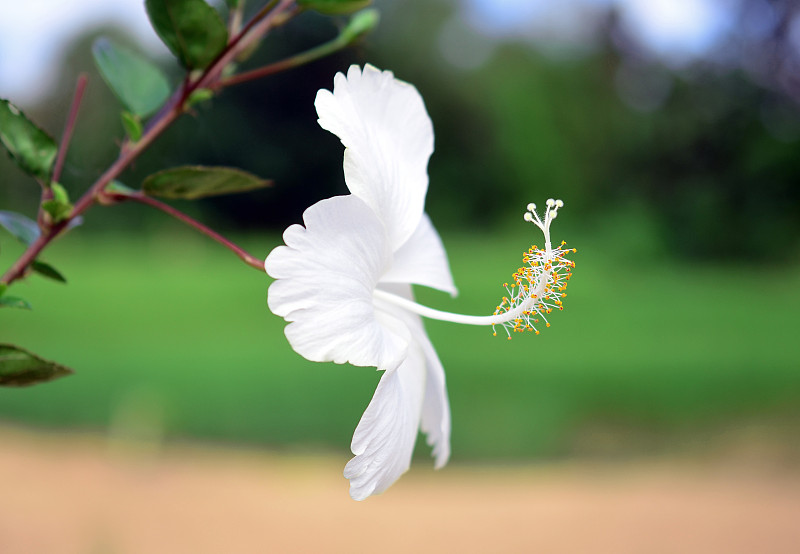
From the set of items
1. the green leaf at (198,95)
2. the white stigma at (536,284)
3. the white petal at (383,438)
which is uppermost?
the green leaf at (198,95)

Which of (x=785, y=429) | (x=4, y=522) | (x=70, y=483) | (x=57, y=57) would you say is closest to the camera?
(x=4, y=522)

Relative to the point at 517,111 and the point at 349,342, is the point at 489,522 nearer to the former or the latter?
the point at 349,342

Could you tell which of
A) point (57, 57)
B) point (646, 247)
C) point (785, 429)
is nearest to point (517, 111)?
point (646, 247)

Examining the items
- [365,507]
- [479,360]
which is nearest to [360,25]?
[365,507]

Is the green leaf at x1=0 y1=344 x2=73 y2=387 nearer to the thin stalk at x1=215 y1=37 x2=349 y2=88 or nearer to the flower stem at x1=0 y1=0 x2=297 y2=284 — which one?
the flower stem at x1=0 y1=0 x2=297 y2=284

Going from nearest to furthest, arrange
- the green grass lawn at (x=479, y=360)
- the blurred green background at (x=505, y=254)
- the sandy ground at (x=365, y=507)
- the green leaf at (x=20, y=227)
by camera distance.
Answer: the green leaf at (x=20, y=227), the sandy ground at (x=365, y=507), the green grass lawn at (x=479, y=360), the blurred green background at (x=505, y=254)

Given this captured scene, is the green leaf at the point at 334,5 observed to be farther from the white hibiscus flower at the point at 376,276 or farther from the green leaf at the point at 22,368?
the green leaf at the point at 22,368

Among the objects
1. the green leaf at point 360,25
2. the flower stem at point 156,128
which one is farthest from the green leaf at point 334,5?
the green leaf at point 360,25
